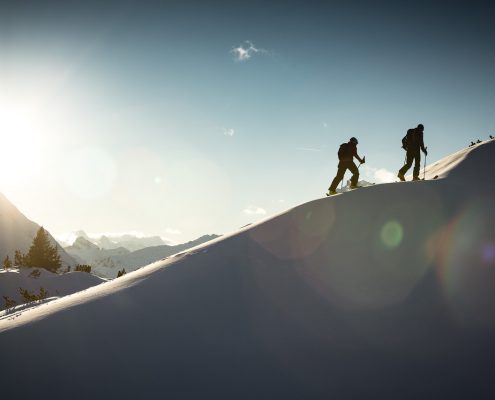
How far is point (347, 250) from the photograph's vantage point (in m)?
6.20

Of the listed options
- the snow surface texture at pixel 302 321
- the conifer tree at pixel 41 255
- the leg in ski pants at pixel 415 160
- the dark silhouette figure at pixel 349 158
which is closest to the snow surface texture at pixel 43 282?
the conifer tree at pixel 41 255

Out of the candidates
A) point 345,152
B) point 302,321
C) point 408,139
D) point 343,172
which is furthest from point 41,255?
point 302,321

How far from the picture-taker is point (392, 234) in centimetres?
638

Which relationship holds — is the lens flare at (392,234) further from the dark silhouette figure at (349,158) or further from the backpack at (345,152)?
the backpack at (345,152)

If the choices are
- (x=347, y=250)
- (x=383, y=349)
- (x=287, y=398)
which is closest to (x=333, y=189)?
(x=347, y=250)

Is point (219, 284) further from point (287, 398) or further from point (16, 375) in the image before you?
point (16, 375)

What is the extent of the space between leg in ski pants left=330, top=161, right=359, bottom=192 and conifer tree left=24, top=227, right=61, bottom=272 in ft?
116

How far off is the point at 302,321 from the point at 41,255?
131 ft

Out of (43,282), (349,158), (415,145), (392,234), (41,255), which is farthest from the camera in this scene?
(41,255)

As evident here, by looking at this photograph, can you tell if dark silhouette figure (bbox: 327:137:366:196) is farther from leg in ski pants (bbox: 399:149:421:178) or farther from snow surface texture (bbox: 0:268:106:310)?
snow surface texture (bbox: 0:268:106:310)

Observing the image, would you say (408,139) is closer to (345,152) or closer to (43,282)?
(345,152)

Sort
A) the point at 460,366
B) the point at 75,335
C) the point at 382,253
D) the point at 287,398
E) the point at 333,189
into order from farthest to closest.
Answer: the point at 333,189 < the point at 382,253 < the point at 75,335 < the point at 460,366 < the point at 287,398

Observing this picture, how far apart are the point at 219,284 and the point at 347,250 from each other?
8.28ft

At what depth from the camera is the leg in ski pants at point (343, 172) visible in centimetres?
1013
